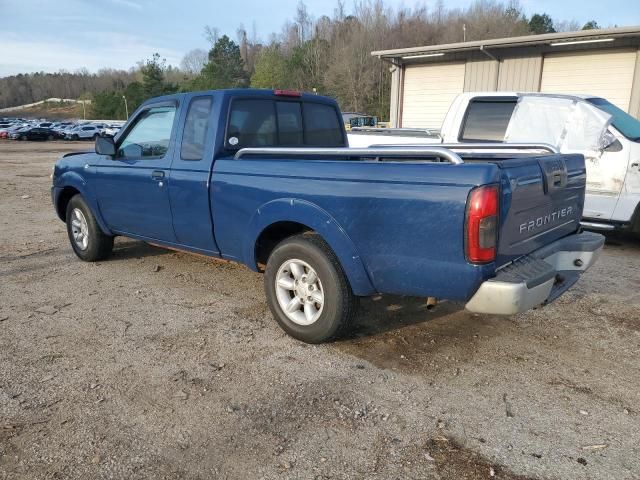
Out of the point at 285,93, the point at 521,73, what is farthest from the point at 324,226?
the point at 521,73

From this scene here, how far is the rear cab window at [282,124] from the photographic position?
15.0ft

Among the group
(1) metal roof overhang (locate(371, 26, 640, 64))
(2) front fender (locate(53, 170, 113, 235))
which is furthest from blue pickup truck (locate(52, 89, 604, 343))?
(1) metal roof overhang (locate(371, 26, 640, 64))

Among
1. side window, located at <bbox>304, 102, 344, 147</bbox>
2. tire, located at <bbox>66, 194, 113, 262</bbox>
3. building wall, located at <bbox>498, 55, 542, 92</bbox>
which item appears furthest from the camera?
building wall, located at <bbox>498, 55, 542, 92</bbox>

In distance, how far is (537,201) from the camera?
342 cm

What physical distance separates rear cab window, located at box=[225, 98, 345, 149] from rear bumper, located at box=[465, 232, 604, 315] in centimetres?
252

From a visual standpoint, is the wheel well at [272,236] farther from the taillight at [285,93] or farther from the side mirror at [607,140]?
the side mirror at [607,140]

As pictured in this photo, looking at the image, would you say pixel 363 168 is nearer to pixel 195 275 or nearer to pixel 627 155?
pixel 195 275

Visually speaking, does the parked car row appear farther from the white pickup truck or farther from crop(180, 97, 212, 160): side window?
crop(180, 97, 212, 160): side window

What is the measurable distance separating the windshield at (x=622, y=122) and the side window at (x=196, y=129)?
5.11 meters

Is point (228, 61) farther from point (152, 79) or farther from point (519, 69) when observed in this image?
point (519, 69)

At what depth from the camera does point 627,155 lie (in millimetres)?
6340

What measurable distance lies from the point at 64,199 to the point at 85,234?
0.69m

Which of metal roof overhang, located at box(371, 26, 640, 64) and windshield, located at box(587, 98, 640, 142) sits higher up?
metal roof overhang, located at box(371, 26, 640, 64)

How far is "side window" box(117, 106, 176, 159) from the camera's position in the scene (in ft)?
16.2
